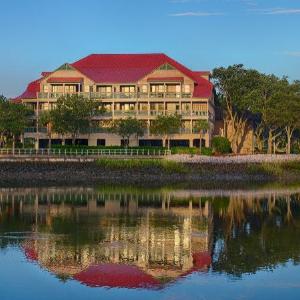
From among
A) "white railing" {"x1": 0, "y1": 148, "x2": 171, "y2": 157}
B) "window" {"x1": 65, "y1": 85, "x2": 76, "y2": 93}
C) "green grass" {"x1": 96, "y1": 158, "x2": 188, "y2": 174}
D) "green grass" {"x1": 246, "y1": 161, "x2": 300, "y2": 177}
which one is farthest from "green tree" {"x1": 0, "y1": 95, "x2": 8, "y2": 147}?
"green grass" {"x1": 246, "y1": 161, "x2": 300, "y2": 177}

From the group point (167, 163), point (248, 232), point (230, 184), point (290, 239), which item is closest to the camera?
point (290, 239)

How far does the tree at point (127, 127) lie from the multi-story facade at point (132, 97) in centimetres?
423

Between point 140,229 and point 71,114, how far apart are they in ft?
168

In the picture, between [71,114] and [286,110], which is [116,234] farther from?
[286,110]

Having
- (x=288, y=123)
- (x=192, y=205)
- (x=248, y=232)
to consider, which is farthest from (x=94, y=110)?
(x=248, y=232)

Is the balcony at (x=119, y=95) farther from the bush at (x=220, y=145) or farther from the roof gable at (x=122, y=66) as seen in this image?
the bush at (x=220, y=145)

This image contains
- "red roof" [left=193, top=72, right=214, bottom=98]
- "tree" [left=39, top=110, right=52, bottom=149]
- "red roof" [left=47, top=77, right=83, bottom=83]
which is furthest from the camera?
"red roof" [left=47, top=77, right=83, bottom=83]

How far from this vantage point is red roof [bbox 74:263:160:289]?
73.8 feet

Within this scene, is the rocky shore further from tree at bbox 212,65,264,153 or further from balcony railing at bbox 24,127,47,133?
tree at bbox 212,65,264,153

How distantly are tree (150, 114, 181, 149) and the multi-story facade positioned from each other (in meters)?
3.03

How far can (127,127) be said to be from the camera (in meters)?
85.8

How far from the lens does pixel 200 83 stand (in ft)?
318

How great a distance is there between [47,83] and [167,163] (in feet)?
98.7

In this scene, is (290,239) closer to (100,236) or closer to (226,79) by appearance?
(100,236)
